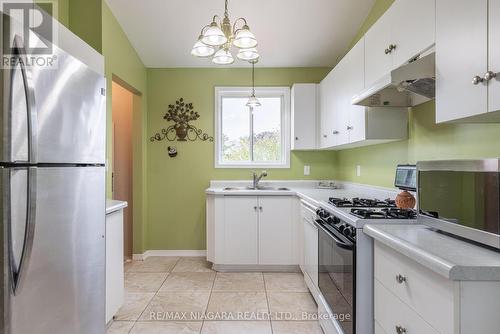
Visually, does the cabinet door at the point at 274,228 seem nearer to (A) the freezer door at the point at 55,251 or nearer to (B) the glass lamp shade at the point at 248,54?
(B) the glass lamp shade at the point at 248,54

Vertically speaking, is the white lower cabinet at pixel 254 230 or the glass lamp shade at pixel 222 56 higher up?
the glass lamp shade at pixel 222 56

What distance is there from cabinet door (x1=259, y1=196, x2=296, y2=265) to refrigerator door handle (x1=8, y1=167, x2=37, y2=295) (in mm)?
2391

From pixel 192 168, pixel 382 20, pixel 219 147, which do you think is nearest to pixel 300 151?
pixel 219 147

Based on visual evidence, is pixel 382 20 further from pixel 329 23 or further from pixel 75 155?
pixel 75 155

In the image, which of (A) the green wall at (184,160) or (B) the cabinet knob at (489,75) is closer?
(B) the cabinet knob at (489,75)

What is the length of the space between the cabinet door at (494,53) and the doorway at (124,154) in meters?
3.77

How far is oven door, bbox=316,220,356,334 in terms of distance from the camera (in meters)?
1.57

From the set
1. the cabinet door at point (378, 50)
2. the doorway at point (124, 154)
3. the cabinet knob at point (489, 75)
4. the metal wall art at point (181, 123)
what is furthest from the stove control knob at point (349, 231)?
the doorway at point (124, 154)

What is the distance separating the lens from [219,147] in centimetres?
394

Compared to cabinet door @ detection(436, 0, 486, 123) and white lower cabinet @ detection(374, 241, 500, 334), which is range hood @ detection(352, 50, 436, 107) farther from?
white lower cabinet @ detection(374, 241, 500, 334)

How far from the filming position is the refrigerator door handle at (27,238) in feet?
3.60

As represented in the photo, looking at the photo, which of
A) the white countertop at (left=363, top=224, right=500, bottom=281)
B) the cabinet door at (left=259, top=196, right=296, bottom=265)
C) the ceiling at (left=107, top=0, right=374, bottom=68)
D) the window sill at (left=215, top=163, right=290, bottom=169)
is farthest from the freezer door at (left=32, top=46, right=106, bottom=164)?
the window sill at (left=215, top=163, right=290, bottom=169)

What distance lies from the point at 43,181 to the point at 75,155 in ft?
0.86

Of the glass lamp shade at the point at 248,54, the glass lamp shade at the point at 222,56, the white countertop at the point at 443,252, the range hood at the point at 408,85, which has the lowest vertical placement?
the white countertop at the point at 443,252
